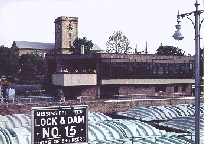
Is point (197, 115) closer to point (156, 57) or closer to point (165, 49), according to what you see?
point (156, 57)

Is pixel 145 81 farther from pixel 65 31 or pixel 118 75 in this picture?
pixel 65 31

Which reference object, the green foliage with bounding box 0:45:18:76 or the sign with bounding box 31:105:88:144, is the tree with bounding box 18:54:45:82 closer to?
the green foliage with bounding box 0:45:18:76

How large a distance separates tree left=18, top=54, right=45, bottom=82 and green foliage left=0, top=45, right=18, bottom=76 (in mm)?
3695

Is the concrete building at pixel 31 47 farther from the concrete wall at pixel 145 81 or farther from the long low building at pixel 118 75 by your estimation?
the concrete wall at pixel 145 81

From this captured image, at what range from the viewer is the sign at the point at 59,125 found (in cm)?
851

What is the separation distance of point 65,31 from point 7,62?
97.6 feet

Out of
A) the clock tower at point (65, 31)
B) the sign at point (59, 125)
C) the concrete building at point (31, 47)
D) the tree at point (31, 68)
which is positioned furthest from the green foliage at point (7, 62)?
the sign at point (59, 125)

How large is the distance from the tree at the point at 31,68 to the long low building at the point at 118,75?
1932 inches

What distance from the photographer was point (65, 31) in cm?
12094

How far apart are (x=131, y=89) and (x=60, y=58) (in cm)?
1224

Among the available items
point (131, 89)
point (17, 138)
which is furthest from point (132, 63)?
point (17, 138)

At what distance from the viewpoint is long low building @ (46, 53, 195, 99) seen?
42938 millimetres

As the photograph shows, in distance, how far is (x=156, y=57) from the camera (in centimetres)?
4816

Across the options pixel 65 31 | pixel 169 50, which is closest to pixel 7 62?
pixel 65 31
